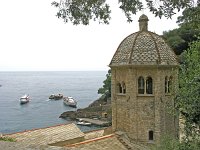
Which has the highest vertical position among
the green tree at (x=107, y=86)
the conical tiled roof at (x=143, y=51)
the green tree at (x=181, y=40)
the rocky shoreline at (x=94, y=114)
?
the green tree at (x=181, y=40)

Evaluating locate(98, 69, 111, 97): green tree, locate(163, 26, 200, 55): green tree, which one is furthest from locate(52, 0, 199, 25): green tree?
locate(98, 69, 111, 97): green tree

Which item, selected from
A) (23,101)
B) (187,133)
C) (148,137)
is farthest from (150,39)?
(23,101)

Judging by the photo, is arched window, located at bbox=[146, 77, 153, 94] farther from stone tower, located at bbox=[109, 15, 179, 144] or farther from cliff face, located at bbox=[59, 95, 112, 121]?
cliff face, located at bbox=[59, 95, 112, 121]

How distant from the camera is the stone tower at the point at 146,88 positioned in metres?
16.4

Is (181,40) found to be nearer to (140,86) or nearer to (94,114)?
(94,114)

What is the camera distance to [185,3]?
24.9 ft

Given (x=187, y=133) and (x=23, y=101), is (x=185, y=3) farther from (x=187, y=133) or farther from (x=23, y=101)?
(x=23, y=101)

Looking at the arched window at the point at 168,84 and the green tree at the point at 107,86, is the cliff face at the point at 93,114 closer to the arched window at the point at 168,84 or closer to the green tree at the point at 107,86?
the green tree at the point at 107,86

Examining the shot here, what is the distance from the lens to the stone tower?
1644 cm

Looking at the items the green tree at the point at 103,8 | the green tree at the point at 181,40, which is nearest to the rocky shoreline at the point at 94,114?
the green tree at the point at 181,40

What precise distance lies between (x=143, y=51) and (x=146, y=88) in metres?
1.93

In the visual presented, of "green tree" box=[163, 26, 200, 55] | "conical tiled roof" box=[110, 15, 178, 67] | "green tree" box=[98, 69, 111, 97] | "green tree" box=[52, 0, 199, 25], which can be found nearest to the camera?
"green tree" box=[52, 0, 199, 25]

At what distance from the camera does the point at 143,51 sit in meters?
16.6

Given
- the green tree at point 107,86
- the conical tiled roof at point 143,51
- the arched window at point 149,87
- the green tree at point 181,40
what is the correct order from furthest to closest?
the green tree at point 107,86 < the green tree at point 181,40 < the arched window at point 149,87 < the conical tiled roof at point 143,51
